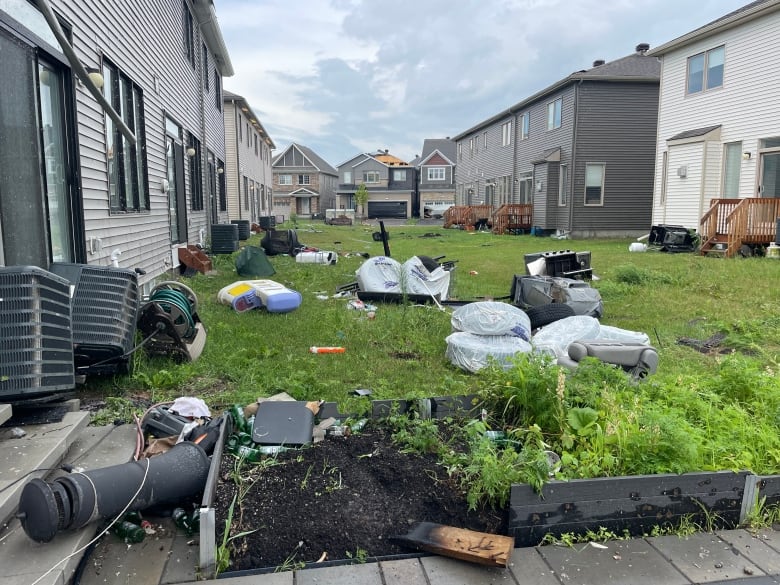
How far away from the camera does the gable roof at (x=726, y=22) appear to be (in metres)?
14.0

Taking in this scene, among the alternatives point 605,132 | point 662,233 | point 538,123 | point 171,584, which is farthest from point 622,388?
point 538,123

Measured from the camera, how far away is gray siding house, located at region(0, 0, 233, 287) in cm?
453

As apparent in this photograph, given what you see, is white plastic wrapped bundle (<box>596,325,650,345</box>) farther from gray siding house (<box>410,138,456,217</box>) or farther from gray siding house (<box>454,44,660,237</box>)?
gray siding house (<box>410,138,456,217</box>)

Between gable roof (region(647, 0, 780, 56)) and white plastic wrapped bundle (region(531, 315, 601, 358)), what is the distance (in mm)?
12694

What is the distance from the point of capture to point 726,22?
49.4ft

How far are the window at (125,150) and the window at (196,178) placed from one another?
463 centimetres

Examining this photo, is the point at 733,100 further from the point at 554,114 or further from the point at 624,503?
the point at 624,503

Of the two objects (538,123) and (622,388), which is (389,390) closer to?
(622,388)

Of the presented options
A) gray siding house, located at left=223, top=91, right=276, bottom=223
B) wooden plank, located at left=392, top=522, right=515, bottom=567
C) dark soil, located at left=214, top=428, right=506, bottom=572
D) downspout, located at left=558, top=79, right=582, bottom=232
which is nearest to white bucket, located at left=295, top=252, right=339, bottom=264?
gray siding house, located at left=223, top=91, right=276, bottom=223

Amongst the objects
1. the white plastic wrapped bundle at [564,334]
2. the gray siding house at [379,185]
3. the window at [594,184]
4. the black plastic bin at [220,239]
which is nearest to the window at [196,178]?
the black plastic bin at [220,239]

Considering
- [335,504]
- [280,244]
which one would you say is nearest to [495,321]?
[335,504]

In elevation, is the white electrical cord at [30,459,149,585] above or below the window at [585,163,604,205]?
below

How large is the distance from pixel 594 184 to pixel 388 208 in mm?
37766

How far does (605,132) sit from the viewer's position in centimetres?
2166
